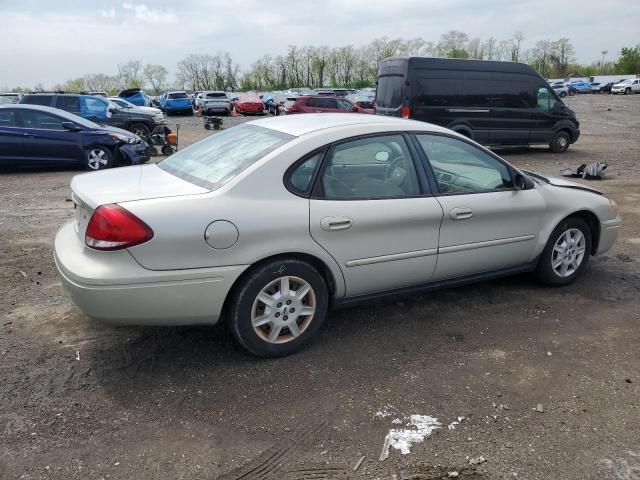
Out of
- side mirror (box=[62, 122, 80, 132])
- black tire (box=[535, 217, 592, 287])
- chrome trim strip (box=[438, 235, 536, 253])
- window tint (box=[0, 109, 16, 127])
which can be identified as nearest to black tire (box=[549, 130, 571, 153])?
black tire (box=[535, 217, 592, 287])

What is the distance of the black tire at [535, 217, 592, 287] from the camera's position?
4629 mm

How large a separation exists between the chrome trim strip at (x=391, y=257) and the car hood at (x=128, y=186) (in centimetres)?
110

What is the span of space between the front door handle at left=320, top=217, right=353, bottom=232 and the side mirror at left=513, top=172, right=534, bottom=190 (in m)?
1.64

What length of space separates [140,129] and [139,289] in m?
15.4

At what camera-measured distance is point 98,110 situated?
15.8 metres

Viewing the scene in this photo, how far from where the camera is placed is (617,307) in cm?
446

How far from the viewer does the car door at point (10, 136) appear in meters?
10.9

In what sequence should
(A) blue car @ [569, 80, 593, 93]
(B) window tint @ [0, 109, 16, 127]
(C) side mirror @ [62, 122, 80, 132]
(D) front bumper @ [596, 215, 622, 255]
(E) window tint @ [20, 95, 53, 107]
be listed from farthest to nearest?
(A) blue car @ [569, 80, 593, 93] → (E) window tint @ [20, 95, 53, 107] → (C) side mirror @ [62, 122, 80, 132] → (B) window tint @ [0, 109, 16, 127] → (D) front bumper @ [596, 215, 622, 255]

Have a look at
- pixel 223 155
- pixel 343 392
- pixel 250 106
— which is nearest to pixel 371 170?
pixel 223 155

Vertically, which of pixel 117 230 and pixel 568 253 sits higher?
pixel 117 230

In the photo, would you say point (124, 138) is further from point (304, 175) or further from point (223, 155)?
point (304, 175)

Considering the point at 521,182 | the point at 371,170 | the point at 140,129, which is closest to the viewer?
the point at 371,170

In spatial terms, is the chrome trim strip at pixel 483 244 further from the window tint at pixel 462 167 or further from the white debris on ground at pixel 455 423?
the white debris on ground at pixel 455 423

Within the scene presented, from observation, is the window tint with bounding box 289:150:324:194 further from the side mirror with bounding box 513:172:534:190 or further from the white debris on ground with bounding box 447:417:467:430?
the side mirror with bounding box 513:172:534:190
